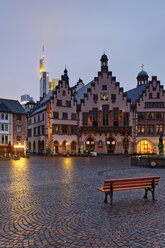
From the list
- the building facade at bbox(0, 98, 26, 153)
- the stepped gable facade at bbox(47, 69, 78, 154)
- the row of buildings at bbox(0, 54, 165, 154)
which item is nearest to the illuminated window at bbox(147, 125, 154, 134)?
the row of buildings at bbox(0, 54, 165, 154)

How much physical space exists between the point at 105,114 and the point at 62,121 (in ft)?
36.8

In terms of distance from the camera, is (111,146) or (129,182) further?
(111,146)

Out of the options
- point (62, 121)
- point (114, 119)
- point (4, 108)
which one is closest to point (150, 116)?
point (114, 119)

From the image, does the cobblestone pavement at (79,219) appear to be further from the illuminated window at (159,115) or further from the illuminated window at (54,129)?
the illuminated window at (159,115)

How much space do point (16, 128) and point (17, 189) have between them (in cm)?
4061

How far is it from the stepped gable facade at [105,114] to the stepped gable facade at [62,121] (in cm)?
238

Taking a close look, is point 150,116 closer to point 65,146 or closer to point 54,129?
point 65,146

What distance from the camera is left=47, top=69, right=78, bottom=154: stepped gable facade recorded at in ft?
166

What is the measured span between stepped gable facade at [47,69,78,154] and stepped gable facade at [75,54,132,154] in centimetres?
238

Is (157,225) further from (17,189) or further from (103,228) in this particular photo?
(17,189)

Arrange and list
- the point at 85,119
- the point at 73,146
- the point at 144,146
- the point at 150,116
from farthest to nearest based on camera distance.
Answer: the point at 144,146 < the point at 150,116 < the point at 85,119 < the point at 73,146

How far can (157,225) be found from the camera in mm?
6883

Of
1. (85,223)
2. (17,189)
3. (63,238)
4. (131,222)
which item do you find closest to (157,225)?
(131,222)

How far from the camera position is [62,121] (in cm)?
5181
